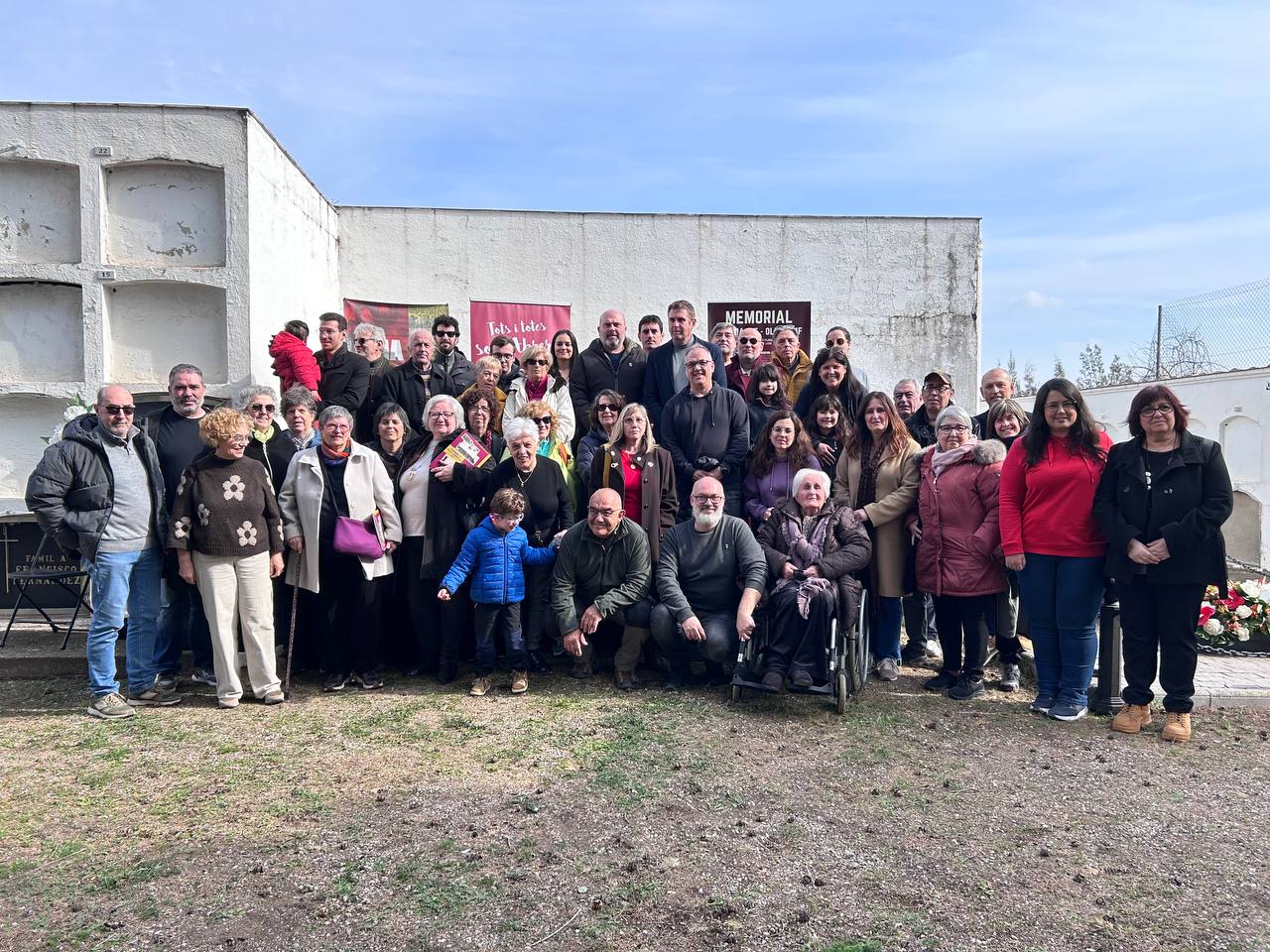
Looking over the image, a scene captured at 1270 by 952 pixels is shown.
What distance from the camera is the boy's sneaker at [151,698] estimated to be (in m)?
5.25

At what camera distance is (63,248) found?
7.30 m

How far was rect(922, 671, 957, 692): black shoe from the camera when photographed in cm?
544

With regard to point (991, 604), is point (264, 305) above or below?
above

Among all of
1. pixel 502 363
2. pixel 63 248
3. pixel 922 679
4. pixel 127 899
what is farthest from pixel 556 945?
pixel 63 248

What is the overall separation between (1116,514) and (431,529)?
3.99 meters

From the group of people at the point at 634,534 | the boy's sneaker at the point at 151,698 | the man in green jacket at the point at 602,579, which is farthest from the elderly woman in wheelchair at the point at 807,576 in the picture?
the boy's sneaker at the point at 151,698

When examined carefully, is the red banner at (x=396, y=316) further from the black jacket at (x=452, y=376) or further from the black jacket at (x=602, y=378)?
the black jacket at (x=602, y=378)

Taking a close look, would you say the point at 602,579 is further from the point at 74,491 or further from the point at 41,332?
the point at 41,332

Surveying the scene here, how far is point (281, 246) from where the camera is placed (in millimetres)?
8109

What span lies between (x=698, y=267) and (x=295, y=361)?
540 cm

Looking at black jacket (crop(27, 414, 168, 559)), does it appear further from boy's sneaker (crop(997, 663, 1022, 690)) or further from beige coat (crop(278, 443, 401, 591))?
boy's sneaker (crop(997, 663, 1022, 690))

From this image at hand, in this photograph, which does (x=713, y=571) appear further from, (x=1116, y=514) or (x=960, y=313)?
(x=960, y=313)

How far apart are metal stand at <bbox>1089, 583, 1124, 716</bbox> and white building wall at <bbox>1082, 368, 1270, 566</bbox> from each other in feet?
45.2

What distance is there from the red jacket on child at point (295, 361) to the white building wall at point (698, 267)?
3714 mm
